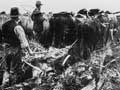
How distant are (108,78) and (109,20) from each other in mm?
1166

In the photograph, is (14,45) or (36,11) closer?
(14,45)

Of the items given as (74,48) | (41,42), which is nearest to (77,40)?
(74,48)

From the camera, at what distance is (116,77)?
23.7 feet

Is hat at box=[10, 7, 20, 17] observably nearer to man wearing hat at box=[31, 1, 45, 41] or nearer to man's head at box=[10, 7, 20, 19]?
man's head at box=[10, 7, 20, 19]

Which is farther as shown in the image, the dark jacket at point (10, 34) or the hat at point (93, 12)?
the hat at point (93, 12)

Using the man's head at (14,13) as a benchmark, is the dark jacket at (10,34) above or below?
below

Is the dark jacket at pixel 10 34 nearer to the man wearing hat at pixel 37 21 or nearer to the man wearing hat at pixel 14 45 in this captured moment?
the man wearing hat at pixel 14 45

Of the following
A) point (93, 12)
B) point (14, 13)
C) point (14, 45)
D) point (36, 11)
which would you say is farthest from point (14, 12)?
point (93, 12)

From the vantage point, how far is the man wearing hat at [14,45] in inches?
271

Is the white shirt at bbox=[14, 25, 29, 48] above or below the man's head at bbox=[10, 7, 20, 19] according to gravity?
below

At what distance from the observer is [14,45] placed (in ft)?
22.8

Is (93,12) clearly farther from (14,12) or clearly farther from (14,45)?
(14,45)

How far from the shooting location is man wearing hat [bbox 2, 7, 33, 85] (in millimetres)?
6895

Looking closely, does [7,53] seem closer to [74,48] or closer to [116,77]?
[74,48]
